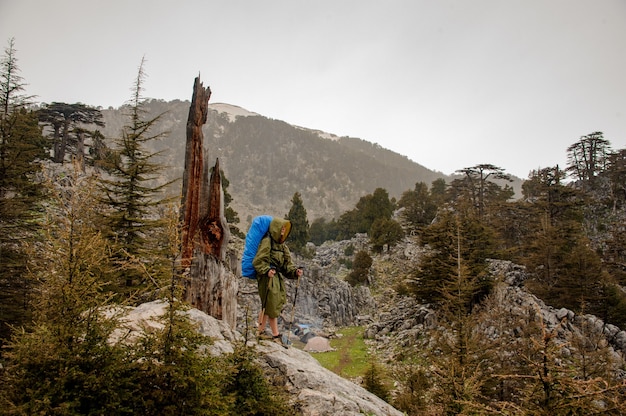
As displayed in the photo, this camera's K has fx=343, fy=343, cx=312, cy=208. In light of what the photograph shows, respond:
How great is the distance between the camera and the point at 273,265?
652 cm

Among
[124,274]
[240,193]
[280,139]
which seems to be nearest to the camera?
[124,274]

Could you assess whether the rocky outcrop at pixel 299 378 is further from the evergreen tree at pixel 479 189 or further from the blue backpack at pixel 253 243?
the evergreen tree at pixel 479 189

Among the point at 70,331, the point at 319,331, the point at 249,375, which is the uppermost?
the point at 70,331

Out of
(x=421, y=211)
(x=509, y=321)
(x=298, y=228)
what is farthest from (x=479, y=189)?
(x=509, y=321)

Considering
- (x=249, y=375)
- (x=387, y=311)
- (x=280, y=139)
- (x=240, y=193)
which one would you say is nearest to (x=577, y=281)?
(x=387, y=311)

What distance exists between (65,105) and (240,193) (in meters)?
102

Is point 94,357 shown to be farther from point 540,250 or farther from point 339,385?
point 540,250

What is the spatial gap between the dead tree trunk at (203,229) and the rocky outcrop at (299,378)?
79 cm

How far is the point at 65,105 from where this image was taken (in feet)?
119

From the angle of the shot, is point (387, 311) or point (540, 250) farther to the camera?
point (387, 311)

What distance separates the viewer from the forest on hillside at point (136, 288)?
3043 mm

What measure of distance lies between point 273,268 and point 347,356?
17012 mm

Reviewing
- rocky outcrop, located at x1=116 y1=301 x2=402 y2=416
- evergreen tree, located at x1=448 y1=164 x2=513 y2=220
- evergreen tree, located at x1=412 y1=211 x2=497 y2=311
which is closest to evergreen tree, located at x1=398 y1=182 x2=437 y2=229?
evergreen tree, located at x1=448 y1=164 x2=513 y2=220

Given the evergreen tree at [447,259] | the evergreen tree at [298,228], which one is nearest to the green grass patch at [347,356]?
the evergreen tree at [447,259]
